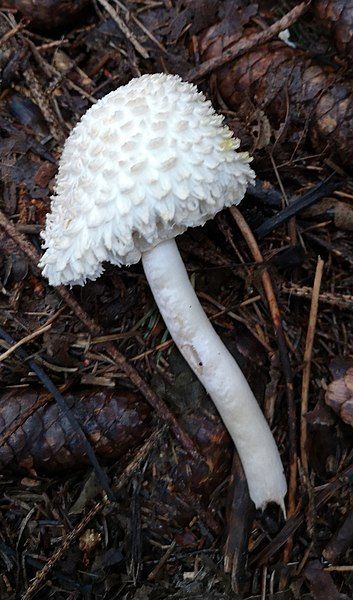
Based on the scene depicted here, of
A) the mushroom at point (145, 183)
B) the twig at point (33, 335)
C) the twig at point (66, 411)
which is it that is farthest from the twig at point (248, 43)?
the twig at point (66, 411)

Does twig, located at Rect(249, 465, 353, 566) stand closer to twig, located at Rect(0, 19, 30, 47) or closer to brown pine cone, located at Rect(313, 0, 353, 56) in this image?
brown pine cone, located at Rect(313, 0, 353, 56)

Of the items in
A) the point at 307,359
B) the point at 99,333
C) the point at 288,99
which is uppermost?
the point at 288,99

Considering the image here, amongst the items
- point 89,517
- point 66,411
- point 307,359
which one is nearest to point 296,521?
point 307,359

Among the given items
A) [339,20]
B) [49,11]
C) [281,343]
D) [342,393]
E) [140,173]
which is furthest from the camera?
[49,11]

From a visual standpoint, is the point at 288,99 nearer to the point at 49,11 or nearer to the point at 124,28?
the point at 124,28

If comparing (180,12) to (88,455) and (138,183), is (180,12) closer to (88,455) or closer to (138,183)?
(138,183)

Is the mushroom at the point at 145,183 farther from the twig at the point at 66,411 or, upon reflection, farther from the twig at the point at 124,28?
the twig at the point at 124,28
